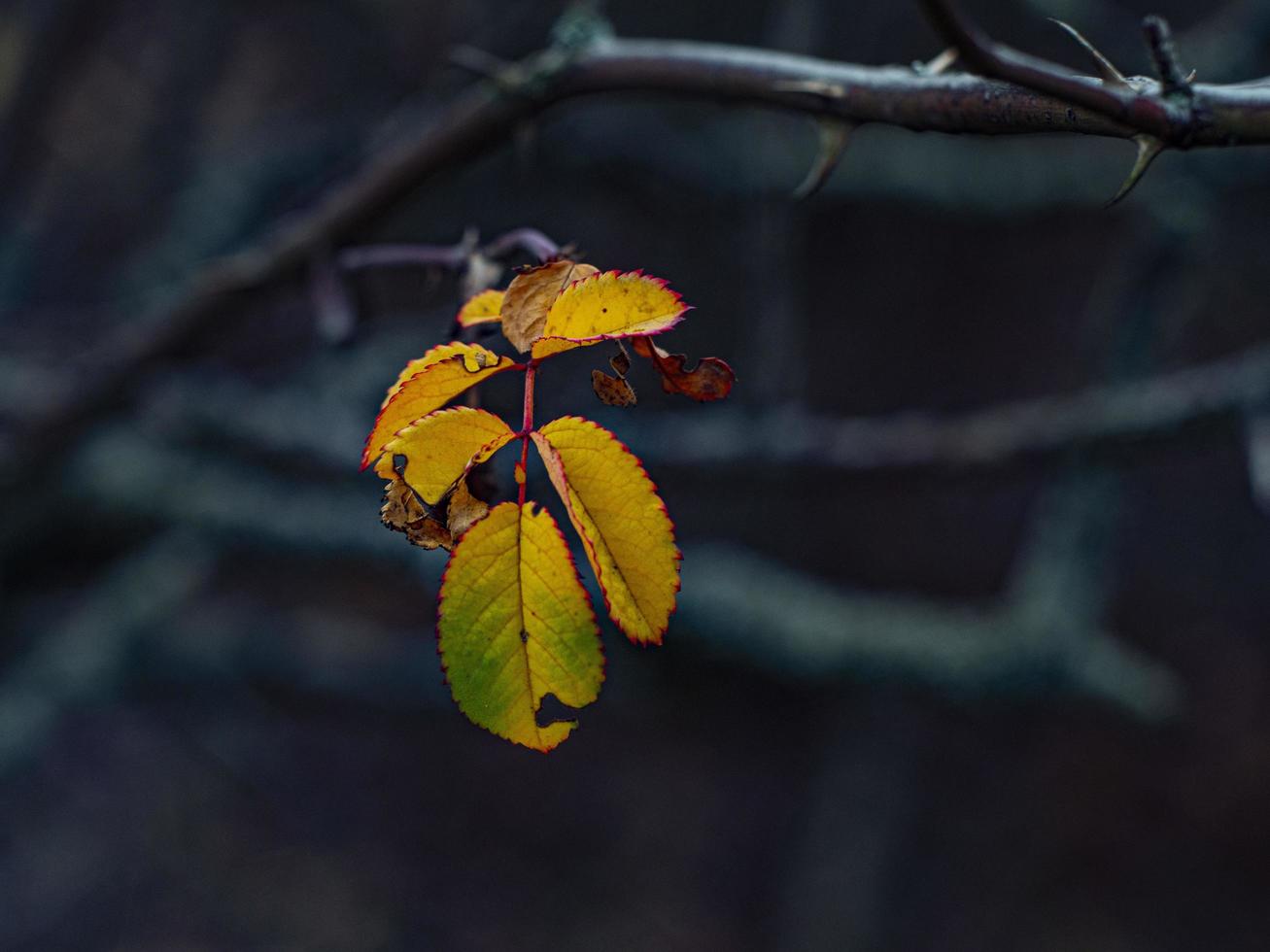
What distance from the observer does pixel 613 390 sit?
46 cm

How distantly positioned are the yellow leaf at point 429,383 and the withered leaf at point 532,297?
0.05 ft

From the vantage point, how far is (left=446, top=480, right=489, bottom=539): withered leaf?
16.7 inches

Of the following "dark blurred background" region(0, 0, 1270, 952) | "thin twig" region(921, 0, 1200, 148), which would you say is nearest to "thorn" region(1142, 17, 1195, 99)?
"thin twig" region(921, 0, 1200, 148)

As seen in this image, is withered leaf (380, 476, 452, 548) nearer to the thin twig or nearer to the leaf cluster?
the leaf cluster

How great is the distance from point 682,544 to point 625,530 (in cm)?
140

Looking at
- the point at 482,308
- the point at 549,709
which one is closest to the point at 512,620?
the point at 482,308

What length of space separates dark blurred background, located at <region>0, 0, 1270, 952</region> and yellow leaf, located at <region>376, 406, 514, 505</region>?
90 cm

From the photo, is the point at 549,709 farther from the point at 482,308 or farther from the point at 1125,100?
the point at 1125,100

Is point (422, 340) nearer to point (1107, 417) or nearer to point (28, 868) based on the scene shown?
point (1107, 417)

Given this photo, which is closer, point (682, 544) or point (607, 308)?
point (607, 308)

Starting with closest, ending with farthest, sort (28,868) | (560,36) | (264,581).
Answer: (560,36)
(28,868)
(264,581)

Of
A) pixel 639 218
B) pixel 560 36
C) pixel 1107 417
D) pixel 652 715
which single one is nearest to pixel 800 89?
pixel 560 36

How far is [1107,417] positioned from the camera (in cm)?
130

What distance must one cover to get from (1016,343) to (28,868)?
2717mm
